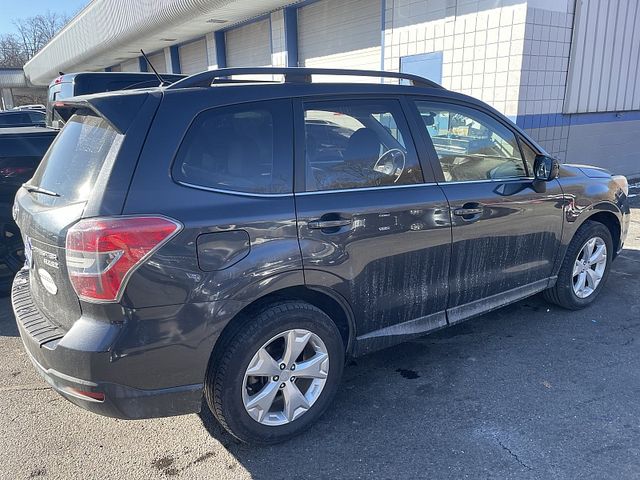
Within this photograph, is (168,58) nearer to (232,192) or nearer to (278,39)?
(278,39)

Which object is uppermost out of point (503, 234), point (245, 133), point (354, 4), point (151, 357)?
point (354, 4)

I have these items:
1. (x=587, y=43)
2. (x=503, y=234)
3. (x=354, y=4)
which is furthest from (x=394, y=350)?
(x=354, y=4)

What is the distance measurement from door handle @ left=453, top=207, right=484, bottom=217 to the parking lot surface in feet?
3.57

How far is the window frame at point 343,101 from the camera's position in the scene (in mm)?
2672

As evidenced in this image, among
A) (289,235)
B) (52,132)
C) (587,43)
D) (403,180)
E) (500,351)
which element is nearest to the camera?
(289,235)

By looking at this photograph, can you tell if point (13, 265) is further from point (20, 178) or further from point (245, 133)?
point (245, 133)

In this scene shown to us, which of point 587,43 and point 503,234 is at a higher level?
point 587,43

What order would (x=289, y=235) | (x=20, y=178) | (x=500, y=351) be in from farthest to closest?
(x=20, y=178) → (x=500, y=351) → (x=289, y=235)

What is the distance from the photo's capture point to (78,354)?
224 cm

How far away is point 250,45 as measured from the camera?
50.7 ft

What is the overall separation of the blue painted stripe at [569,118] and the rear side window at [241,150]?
630cm

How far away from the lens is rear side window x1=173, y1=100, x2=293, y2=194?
2.39 m

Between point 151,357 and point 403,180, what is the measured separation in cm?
175

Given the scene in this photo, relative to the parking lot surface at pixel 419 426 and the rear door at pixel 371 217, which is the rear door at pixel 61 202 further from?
the rear door at pixel 371 217
